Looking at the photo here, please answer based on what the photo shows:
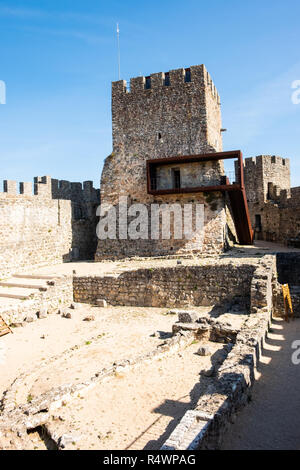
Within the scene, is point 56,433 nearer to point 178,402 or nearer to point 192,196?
point 178,402

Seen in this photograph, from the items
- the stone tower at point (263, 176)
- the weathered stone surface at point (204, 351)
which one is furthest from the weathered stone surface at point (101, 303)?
the stone tower at point (263, 176)

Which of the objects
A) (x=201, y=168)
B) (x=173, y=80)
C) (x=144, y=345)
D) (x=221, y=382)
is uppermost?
(x=173, y=80)

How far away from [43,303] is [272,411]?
1036cm

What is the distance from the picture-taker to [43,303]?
46.3ft

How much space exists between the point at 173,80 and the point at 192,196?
22.3 feet

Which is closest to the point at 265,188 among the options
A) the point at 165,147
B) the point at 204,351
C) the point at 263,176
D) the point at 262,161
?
the point at 263,176

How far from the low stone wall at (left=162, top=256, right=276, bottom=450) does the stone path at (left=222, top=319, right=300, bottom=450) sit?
0.20 metres

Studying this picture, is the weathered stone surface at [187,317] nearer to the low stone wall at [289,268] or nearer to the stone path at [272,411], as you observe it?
the stone path at [272,411]

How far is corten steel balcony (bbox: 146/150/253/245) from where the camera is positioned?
17.9 m

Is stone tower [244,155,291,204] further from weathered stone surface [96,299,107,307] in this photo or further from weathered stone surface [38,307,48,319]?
weathered stone surface [38,307,48,319]

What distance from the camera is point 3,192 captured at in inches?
686

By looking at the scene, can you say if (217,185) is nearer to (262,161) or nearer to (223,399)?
(262,161)

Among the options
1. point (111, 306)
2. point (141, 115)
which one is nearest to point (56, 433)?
point (111, 306)

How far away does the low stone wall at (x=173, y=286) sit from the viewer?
13.4m
